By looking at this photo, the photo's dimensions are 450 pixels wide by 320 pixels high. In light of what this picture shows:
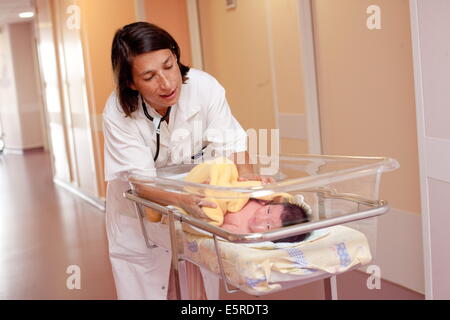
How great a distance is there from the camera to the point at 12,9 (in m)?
10.2

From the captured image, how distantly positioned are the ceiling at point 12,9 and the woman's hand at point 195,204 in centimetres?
781

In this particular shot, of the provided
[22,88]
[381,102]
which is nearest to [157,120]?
[381,102]

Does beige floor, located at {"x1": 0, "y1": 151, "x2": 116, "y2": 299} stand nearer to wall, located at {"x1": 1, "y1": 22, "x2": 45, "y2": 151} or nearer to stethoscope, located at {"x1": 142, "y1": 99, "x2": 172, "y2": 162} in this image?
stethoscope, located at {"x1": 142, "y1": 99, "x2": 172, "y2": 162}

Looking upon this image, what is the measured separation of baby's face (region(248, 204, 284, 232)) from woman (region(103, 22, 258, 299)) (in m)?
0.26

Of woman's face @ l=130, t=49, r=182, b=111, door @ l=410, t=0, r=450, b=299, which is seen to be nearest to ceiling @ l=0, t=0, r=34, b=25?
door @ l=410, t=0, r=450, b=299

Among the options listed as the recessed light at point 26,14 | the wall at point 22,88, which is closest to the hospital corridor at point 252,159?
the recessed light at point 26,14

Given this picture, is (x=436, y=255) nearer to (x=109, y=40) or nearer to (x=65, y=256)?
(x=65, y=256)

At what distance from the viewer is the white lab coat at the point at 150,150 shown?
7.52ft

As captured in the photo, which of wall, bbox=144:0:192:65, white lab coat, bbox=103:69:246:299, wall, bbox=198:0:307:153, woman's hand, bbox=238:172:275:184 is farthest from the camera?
wall, bbox=144:0:192:65

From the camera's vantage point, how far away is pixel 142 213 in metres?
2.19

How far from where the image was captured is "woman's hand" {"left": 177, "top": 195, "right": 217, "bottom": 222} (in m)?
1.72

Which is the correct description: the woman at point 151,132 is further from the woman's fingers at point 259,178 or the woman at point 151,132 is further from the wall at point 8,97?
the wall at point 8,97

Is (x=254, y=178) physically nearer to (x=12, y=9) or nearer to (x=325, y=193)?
(x=325, y=193)
